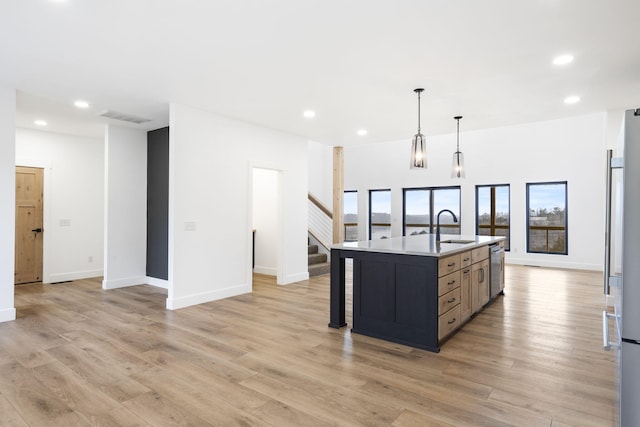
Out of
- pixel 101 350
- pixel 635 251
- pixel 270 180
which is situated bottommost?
pixel 101 350

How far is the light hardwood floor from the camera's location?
227cm

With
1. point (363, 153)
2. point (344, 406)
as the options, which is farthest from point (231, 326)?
point (363, 153)

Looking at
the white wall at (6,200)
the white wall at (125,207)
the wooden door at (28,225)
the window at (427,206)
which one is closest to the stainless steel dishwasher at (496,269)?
the window at (427,206)

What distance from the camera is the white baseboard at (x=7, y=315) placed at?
4.17 m

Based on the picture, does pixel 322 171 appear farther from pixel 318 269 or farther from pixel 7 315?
pixel 7 315

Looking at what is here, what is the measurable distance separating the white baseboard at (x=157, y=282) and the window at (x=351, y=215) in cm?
637

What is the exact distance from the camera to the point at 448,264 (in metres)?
3.48

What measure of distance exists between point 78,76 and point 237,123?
2171 millimetres

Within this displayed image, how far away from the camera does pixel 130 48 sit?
3.20m

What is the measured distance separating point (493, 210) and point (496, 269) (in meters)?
4.61

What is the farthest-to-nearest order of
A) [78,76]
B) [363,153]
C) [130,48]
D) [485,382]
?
1. [363,153]
2. [78,76]
3. [130,48]
4. [485,382]

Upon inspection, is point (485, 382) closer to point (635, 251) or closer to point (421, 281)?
point (421, 281)

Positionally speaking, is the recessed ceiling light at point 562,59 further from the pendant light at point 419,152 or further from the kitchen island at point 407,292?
the kitchen island at point 407,292

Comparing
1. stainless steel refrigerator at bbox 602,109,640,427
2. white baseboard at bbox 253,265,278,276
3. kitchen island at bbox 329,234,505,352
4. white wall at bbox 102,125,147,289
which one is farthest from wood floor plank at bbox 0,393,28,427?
white baseboard at bbox 253,265,278,276
